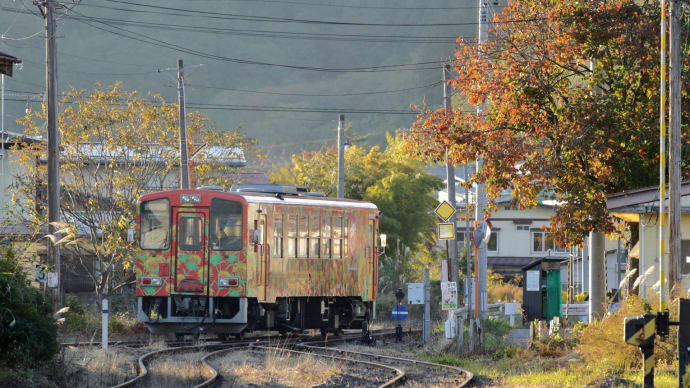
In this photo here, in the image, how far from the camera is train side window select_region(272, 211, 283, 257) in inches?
850

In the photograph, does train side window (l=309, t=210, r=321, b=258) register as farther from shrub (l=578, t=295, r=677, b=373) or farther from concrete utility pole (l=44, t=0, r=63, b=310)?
shrub (l=578, t=295, r=677, b=373)

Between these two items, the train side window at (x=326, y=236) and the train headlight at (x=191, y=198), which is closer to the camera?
the train headlight at (x=191, y=198)

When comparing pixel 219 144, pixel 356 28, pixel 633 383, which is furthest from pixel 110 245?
pixel 356 28

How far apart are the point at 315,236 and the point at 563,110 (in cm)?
605

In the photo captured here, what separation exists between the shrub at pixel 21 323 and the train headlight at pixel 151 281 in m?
6.99

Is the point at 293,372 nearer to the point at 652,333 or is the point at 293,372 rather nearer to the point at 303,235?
the point at 652,333

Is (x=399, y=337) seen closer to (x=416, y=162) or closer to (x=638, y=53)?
(x=638, y=53)

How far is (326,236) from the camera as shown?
23141 millimetres

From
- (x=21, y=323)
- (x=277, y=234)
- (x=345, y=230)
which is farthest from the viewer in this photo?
(x=345, y=230)

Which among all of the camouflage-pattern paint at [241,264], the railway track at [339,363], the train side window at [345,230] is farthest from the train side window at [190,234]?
the train side window at [345,230]

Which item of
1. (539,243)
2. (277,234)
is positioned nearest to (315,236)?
(277,234)

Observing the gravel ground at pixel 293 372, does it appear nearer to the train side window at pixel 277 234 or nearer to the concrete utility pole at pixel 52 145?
the train side window at pixel 277 234

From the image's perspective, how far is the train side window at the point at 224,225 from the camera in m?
20.8

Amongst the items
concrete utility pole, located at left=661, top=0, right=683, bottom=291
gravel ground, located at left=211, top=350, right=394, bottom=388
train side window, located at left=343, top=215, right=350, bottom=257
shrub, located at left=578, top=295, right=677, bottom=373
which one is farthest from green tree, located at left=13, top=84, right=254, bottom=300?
shrub, located at left=578, top=295, right=677, bottom=373
